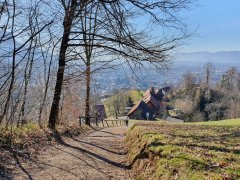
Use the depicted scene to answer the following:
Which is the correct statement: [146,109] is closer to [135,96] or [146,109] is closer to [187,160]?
[135,96]

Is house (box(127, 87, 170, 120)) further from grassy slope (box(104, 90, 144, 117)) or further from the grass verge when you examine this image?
the grass verge

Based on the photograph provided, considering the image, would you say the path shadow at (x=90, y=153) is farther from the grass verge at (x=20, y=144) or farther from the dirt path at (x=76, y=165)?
the grass verge at (x=20, y=144)

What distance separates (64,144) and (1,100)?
Answer: 328cm

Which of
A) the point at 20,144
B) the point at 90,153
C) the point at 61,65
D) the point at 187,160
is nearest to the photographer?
the point at 187,160

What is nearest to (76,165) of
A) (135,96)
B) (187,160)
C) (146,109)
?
(187,160)

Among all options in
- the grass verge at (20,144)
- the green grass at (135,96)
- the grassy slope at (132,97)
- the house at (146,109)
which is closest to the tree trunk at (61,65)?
the grass verge at (20,144)

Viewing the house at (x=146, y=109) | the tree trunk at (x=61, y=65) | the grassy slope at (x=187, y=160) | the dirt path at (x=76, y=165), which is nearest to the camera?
the grassy slope at (x=187, y=160)

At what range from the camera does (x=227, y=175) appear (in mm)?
5930

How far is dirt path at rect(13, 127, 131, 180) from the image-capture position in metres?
9.23

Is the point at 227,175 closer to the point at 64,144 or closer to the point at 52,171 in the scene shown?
the point at 52,171

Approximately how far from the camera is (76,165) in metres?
10.5

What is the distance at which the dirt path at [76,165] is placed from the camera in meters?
9.23

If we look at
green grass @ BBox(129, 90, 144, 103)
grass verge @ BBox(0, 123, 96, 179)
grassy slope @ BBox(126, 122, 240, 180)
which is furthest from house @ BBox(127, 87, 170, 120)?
grassy slope @ BBox(126, 122, 240, 180)

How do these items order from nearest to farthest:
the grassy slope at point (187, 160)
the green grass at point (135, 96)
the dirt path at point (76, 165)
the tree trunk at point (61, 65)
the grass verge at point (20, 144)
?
the grassy slope at point (187, 160)
the dirt path at point (76, 165)
the grass verge at point (20, 144)
the tree trunk at point (61, 65)
the green grass at point (135, 96)
